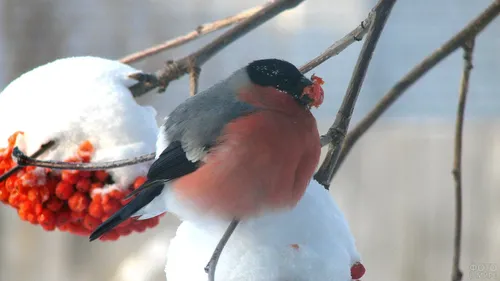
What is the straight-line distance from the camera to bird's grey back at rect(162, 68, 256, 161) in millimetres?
535

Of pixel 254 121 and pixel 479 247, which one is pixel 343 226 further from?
pixel 479 247

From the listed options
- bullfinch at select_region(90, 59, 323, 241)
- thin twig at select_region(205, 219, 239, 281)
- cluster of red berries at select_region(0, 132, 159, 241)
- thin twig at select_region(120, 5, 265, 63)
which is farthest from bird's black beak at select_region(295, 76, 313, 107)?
thin twig at select_region(120, 5, 265, 63)

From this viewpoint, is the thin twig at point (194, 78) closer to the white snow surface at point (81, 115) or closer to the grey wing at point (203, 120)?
the white snow surface at point (81, 115)

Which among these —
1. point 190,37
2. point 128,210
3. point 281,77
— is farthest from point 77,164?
point 190,37

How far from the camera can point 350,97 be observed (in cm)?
59

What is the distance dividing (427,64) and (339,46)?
0.58 ft

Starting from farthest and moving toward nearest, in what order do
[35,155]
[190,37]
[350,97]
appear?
[190,37]
[35,155]
[350,97]

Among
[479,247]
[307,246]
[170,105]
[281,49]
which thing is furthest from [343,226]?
[281,49]

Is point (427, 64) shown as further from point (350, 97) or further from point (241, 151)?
point (241, 151)

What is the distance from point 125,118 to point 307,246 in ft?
1.00

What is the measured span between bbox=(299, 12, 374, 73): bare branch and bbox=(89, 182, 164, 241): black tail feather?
167mm

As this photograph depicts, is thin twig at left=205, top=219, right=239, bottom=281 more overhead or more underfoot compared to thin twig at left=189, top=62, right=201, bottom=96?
more overhead

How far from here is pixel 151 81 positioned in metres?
0.79

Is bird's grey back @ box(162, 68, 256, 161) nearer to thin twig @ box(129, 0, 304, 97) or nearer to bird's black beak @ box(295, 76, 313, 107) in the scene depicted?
bird's black beak @ box(295, 76, 313, 107)
